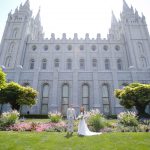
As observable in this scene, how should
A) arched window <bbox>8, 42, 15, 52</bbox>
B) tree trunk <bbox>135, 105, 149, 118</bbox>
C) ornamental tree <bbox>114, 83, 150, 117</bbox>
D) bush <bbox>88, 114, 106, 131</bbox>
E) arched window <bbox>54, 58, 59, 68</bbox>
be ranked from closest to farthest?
bush <bbox>88, 114, 106, 131</bbox> → ornamental tree <bbox>114, 83, 150, 117</bbox> → tree trunk <bbox>135, 105, 149, 118</bbox> → arched window <bbox>54, 58, 59, 68</bbox> → arched window <bbox>8, 42, 15, 52</bbox>

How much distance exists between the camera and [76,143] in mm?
9766

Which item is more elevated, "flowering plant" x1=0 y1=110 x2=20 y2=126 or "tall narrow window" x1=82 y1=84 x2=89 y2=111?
"tall narrow window" x1=82 y1=84 x2=89 y2=111

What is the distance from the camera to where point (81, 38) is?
47.0 meters

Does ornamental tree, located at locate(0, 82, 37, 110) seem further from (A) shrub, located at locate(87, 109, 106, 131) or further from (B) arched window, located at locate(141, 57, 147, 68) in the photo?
(B) arched window, located at locate(141, 57, 147, 68)

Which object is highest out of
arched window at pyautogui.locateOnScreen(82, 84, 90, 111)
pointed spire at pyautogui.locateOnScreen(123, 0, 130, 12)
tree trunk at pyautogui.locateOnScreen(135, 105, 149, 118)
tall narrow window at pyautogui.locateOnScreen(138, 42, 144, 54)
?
pointed spire at pyautogui.locateOnScreen(123, 0, 130, 12)

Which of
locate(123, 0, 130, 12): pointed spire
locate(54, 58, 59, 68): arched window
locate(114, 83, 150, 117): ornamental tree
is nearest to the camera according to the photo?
locate(114, 83, 150, 117): ornamental tree

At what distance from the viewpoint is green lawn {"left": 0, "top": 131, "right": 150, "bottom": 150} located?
9.06m

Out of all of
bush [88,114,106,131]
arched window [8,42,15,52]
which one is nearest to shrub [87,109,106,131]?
bush [88,114,106,131]

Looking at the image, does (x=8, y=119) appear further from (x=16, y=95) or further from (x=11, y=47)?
(x=11, y=47)

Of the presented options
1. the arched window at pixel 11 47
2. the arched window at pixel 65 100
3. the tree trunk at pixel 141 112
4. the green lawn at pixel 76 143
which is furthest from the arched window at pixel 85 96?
the arched window at pixel 11 47

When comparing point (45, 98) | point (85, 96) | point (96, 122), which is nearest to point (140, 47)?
point (85, 96)

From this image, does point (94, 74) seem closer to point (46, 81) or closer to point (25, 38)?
point (46, 81)

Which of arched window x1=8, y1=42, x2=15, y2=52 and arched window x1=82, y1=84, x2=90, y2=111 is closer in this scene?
arched window x1=82, y1=84, x2=90, y2=111

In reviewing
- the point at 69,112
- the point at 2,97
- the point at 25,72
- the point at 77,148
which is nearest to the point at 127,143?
the point at 77,148
